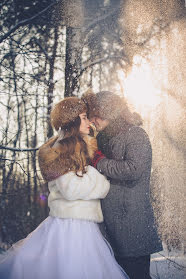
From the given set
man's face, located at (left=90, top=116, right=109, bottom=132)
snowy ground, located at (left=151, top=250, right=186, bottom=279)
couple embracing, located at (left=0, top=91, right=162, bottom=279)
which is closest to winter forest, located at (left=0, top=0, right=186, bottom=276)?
snowy ground, located at (left=151, top=250, right=186, bottom=279)

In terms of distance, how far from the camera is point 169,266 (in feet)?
10.6

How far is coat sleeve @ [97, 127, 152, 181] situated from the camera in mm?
2059

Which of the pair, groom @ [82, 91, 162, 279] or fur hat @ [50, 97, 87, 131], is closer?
groom @ [82, 91, 162, 279]

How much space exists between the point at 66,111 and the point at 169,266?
2.13 m

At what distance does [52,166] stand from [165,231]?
2234 millimetres

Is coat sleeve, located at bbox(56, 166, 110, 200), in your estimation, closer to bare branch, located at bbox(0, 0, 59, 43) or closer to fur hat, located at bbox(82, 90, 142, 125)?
fur hat, located at bbox(82, 90, 142, 125)

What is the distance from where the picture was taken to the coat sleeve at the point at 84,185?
2.10 metres

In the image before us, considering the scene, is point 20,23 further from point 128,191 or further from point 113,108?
point 128,191

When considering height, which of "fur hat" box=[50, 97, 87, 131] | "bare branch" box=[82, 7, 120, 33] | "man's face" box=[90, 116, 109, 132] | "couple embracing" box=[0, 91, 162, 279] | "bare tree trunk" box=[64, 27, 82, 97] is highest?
"bare branch" box=[82, 7, 120, 33]

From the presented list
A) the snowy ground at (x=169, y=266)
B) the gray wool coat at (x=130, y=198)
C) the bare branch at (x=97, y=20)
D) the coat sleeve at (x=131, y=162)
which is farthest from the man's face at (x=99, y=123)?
the bare branch at (x=97, y=20)

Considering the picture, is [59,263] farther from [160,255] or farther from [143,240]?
[160,255]

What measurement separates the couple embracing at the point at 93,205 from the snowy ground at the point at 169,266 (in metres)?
1.12

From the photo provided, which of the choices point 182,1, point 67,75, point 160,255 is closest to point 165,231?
point 160,255

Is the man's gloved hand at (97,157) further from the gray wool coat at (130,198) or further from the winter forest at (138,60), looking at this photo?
the winter forest at (138,60)
